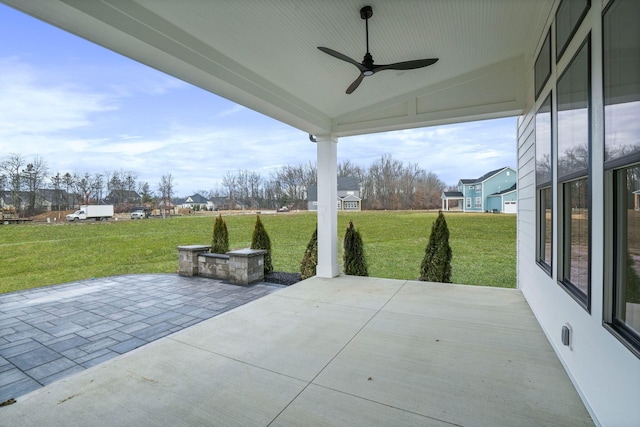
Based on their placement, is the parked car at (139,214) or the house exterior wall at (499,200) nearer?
the house exterior wall at (499,200)

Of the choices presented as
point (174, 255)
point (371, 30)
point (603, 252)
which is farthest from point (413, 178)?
point (174, 255)

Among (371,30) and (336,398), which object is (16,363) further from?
(371,30)

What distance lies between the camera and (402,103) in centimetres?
492

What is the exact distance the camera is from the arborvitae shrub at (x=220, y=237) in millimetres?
6793

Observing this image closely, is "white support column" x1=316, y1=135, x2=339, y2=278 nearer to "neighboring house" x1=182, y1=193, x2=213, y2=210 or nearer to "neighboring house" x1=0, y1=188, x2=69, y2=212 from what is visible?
"neighboring house" x1=182, y1=193, x2=213, y2=210

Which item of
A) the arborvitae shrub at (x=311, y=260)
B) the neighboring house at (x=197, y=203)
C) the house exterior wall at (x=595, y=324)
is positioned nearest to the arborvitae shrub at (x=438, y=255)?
the arborvitae shrub at (x=311, y=260)

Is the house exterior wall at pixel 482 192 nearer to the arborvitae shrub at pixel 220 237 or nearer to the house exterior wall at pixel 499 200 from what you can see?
the house exterior wall at pixel 499 200

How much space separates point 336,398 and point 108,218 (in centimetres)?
682

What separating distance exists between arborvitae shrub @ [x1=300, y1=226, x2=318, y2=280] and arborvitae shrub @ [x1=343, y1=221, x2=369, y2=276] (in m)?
0.60

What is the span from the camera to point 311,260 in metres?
6.07

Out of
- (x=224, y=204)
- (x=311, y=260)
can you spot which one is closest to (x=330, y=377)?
(x=311, y=260)

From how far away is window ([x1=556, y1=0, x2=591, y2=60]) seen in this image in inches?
78.2

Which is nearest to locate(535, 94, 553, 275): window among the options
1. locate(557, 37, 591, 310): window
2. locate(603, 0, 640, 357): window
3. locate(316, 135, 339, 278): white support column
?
locate(557, 37, 591, 310): window

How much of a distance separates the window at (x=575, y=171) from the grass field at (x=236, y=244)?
123 inches
